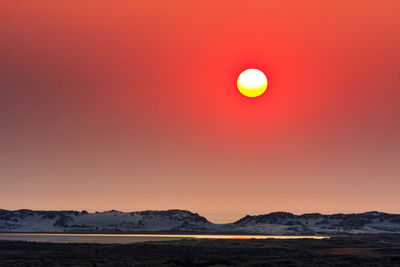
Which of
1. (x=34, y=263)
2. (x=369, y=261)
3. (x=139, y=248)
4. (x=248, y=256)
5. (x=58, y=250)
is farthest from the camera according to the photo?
(x=139, y=248)

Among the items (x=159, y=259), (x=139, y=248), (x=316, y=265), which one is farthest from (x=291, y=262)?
(x=139, y=248)

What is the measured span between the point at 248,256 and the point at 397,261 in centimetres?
2260

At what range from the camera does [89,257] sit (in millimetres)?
87000

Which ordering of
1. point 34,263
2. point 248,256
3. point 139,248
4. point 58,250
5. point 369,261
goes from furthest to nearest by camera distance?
1. point 139,248
2. point 58,250
3. point 248,256
4. point 369,261
5. point 34,263

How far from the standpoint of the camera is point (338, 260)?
84.6 meters

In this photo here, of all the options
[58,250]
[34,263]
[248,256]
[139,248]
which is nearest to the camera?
[34,263]

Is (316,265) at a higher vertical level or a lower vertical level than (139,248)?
lower

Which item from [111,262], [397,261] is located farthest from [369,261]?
[111,262]

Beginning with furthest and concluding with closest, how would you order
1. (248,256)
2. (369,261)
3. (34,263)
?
(248,256)
(369,261)
(34,263)

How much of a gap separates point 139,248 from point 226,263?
3226 cm

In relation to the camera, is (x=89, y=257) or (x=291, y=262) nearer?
(x=291, y=262)

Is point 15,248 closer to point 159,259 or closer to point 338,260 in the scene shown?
point 159,259

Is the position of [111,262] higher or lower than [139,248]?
lower

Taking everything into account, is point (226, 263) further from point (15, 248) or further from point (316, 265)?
point (15, 248)
